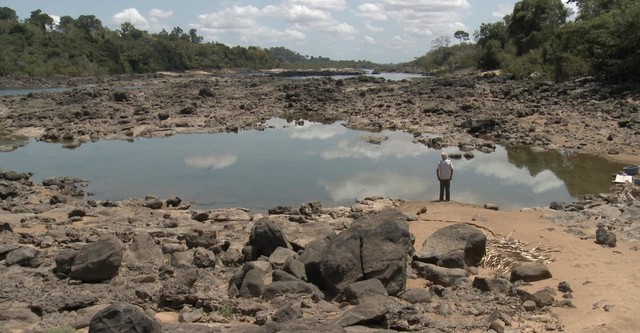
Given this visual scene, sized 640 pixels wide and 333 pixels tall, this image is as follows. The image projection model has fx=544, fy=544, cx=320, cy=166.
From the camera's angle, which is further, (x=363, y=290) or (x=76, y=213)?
(x=76, y=213)

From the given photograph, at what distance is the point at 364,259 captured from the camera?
750cm

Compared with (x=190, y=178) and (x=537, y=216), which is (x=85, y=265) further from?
(x=190, y=178)

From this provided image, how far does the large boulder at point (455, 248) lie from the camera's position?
28.8 feet

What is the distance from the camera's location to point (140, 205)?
45.5 feet

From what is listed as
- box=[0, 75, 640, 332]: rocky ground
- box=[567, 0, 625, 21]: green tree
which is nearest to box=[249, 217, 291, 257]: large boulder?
box=[0, 75, 640, 332]: rocky ground

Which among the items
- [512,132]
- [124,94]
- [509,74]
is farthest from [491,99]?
[124,94]

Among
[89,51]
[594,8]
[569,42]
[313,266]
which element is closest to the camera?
[313,266]

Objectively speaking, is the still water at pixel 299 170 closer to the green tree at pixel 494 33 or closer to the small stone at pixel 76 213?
the small stone at pixel 76 213

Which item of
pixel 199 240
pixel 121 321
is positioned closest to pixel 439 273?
pixel 199 240

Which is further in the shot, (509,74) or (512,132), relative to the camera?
(509,74)

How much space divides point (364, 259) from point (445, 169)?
6.66 m

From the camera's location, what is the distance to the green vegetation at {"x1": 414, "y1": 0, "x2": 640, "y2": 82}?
30.6 metres

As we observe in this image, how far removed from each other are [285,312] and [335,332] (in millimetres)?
1113

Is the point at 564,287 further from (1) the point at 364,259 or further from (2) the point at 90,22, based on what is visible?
(2) the point at 90,22
